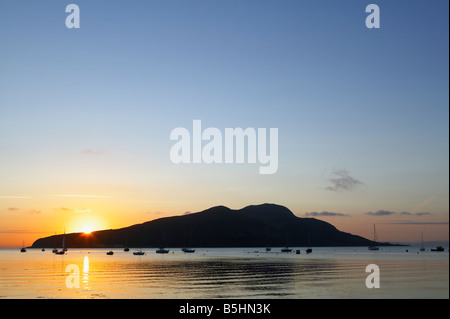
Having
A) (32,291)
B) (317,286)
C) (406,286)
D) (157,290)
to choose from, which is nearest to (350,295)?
(317,286)

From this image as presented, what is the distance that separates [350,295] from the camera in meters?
59.8

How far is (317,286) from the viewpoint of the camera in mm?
71875
